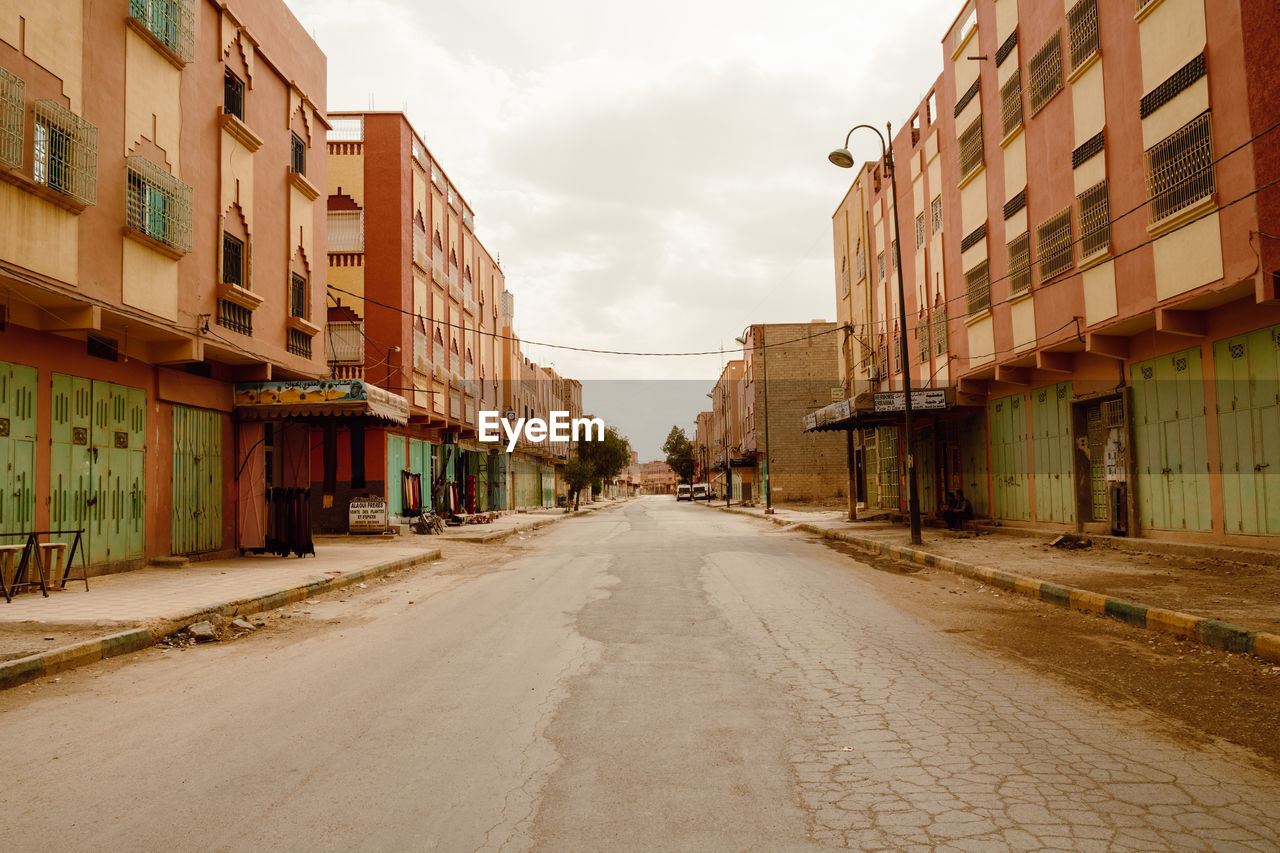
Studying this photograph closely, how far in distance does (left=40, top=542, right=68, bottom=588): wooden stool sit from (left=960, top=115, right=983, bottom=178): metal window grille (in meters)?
21.2

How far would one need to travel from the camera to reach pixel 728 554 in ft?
59.0

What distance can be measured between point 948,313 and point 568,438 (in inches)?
2299

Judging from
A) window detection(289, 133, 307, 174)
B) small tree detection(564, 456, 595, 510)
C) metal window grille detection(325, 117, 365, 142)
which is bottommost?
small tree detection(564, 456, 595, 510)

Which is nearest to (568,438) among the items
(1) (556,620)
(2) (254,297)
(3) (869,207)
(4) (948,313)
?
(3) (869,207)

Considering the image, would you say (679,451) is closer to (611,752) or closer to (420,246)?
(420,246)

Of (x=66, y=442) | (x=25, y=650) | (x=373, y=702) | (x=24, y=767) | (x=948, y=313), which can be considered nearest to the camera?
(x=24, y=767)

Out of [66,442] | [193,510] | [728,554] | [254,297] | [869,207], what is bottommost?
[728,554]

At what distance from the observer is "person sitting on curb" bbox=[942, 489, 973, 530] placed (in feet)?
76.4

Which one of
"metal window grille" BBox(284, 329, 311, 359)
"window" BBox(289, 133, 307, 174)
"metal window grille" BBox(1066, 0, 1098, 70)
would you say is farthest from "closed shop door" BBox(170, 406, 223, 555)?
"metal window grille" BBox(1066, 0, 1098, 70)

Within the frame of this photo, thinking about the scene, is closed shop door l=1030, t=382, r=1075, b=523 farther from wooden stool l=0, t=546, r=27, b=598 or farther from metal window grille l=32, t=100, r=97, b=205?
wooden stool l=0, t=546, r=27, b=598

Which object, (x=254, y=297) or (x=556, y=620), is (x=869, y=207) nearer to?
(x=254, y=297)

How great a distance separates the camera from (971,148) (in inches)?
875

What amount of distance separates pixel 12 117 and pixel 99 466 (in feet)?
18.2

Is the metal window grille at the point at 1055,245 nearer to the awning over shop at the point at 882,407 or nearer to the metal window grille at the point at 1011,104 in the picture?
the metal window grille at the point at 1011,104
